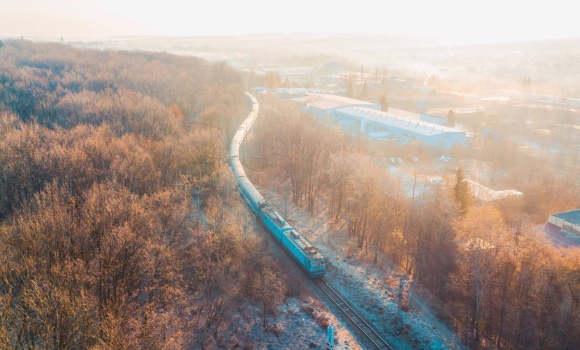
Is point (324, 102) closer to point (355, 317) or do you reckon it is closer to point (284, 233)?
point (284, 233)

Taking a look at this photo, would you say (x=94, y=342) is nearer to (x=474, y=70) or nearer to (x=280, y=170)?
(x=280, y=170)

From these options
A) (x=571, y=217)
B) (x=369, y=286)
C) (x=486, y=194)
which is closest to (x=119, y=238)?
(x=369, y=286)

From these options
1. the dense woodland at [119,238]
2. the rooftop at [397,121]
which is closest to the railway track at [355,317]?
the dense woodland at [119,238]

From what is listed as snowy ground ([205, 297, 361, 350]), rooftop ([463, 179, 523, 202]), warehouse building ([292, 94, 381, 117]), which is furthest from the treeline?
warehouse building ([292, 94, 381, 117])

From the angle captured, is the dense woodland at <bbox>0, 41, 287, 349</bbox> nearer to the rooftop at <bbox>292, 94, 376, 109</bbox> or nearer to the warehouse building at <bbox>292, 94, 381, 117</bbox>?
the warehouse building at <bbox>292, 94, 381, 117</bbox>

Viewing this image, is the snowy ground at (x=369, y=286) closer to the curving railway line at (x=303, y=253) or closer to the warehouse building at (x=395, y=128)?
the curving railway line at (x=303, y=253)

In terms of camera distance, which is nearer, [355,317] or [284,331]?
[284,331]
